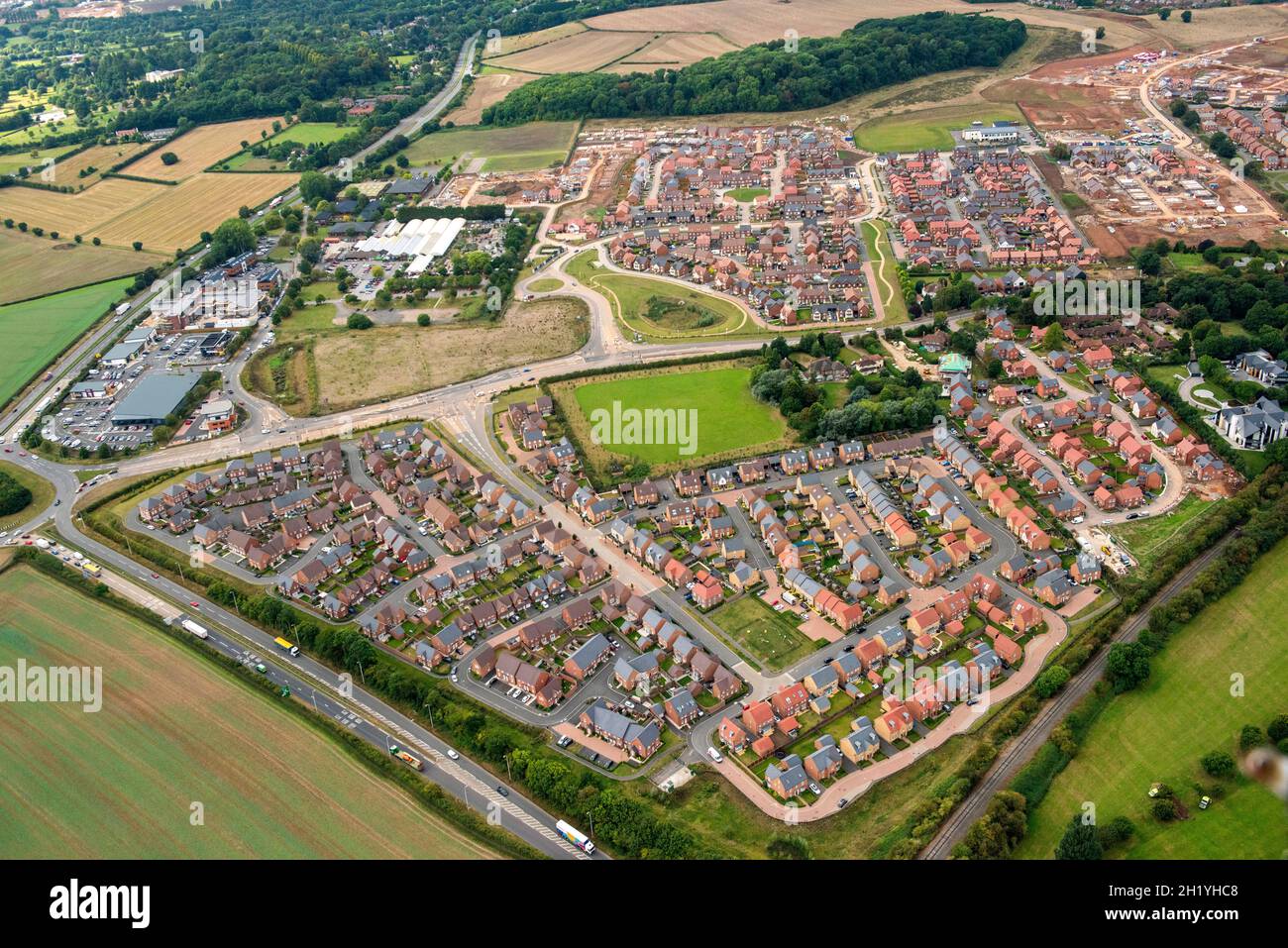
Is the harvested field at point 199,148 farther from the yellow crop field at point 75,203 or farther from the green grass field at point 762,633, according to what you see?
the green grass field at point 762,633

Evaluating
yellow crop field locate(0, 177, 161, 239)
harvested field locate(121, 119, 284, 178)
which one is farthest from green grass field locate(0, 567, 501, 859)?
harvested field locate(121, 119, 284, 178)

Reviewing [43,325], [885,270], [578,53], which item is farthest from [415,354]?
[578,53]

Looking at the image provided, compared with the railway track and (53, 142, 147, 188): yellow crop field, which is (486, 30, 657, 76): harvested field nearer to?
(53, 142, 147, 188): yellow crop field

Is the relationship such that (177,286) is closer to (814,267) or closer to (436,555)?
(436,555)

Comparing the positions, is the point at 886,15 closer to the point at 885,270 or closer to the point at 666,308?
the point at 885,270

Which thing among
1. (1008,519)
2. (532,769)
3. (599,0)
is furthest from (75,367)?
(599,0)

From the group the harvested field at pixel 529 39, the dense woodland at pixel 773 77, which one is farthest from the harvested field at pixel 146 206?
the harvested field at pixel 529 39
